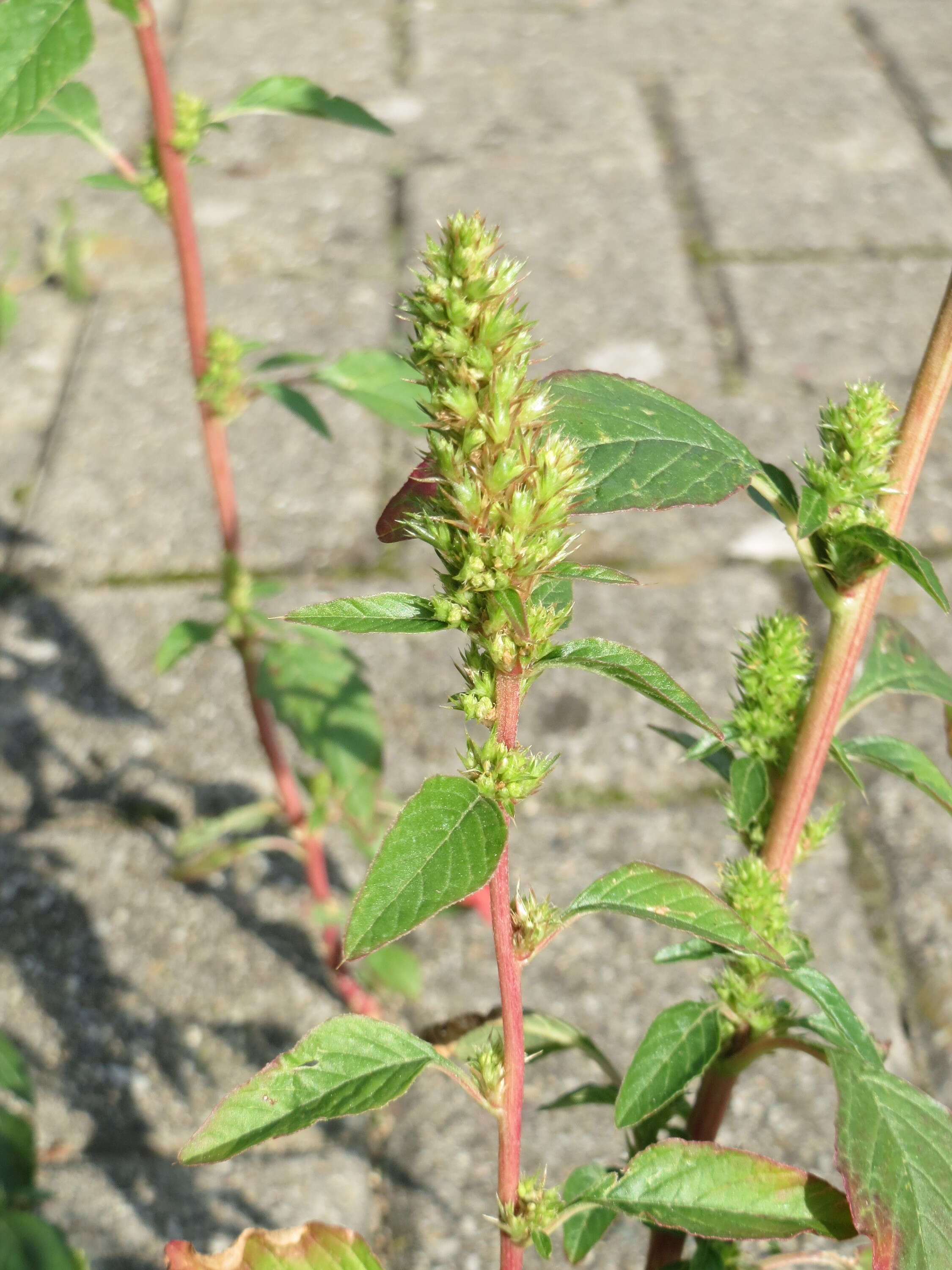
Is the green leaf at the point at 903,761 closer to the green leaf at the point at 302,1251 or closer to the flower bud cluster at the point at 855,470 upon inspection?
the flower bud cluster at the point at 855,470

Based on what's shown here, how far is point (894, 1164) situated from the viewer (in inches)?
31.0

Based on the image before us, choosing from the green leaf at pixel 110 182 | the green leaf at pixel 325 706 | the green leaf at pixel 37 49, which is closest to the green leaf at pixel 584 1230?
the green leaf at pixel 325 706

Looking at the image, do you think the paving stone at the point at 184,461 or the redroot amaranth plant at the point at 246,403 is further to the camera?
the paving stone at the point at 184,461

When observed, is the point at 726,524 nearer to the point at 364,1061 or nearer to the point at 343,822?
the point at 343,822

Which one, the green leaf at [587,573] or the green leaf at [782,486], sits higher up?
the green leaf at [587,573]

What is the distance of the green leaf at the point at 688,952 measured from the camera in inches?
36.6

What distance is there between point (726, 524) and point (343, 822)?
109 cm

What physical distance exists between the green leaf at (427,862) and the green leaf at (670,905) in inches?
4.5

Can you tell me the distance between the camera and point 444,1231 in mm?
1519

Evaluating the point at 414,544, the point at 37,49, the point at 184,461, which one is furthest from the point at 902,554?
the point at 184,461

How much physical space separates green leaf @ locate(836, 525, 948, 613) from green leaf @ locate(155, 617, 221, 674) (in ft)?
3.13

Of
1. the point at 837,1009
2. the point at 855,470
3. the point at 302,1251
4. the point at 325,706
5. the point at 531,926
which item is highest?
the point at 855,470

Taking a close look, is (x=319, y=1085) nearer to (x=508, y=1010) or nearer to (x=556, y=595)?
(x=508, y=1010)

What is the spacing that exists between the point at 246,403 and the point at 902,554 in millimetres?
876
